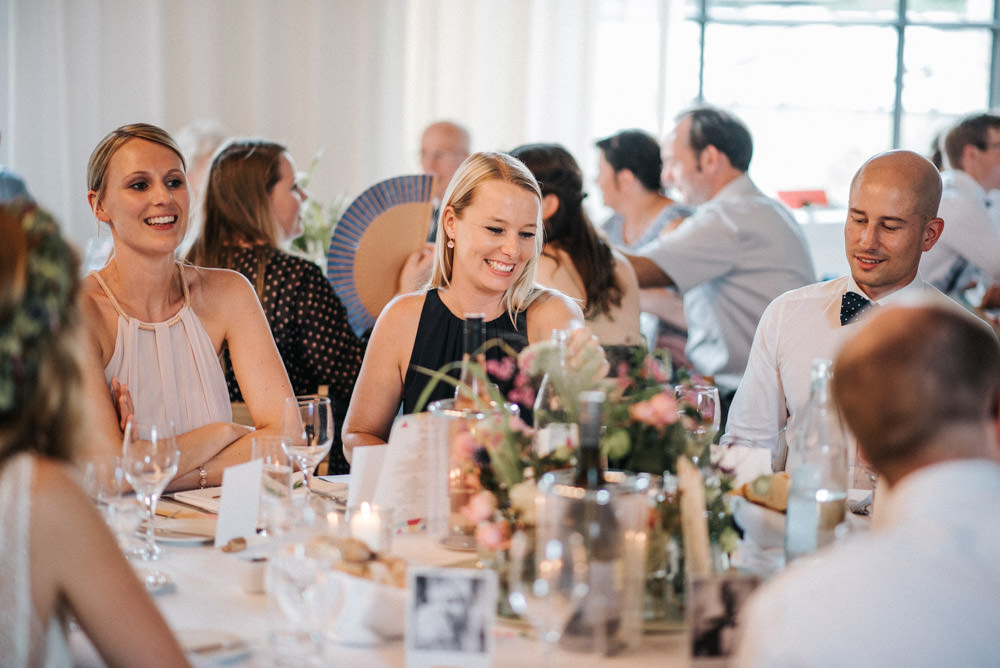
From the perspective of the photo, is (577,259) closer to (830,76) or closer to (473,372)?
(473,372)

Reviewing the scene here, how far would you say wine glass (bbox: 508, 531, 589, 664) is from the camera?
1171mm

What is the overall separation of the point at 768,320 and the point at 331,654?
183 cm

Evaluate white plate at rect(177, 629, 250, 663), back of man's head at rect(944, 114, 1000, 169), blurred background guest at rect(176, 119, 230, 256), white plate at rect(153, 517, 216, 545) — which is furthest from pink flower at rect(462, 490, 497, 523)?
back of man's head at rect(944, 114, 1000, 169)

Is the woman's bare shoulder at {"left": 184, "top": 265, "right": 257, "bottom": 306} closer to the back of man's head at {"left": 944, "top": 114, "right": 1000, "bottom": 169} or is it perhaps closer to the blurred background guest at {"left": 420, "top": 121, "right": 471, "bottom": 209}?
the blurred background guest at {"left": 420, "top": 121, "right": 471, "bottom": 209}

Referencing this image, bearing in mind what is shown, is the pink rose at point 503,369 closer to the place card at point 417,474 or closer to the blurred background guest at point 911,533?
the place card at point 417,474

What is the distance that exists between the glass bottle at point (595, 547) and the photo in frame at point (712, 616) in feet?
0.31

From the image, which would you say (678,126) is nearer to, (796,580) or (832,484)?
(832,484)

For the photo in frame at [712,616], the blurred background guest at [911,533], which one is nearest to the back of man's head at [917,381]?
the blurred background guest at [911,533]

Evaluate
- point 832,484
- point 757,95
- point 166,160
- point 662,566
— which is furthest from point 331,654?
point 757,95

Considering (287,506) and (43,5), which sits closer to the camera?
(287,506)

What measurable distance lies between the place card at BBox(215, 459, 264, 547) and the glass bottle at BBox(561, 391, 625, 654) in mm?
677

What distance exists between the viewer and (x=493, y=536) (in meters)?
1.42

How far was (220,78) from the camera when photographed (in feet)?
19.4

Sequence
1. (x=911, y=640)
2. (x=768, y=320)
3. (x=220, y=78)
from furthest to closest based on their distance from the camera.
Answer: (x=220, y=78) < (x=768, y=320) < (x=911, y=640)
